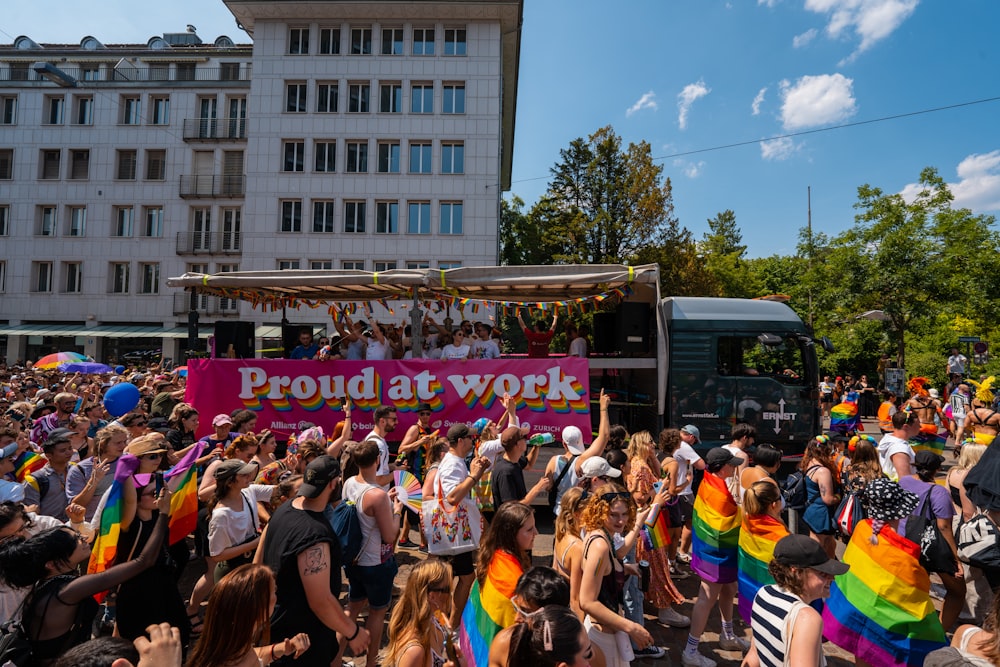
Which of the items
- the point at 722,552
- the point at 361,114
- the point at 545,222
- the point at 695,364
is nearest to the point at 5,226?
the point at 361,114

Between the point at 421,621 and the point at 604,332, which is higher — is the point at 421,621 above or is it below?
below

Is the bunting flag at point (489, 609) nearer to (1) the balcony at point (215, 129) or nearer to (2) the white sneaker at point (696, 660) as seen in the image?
(2) the white sneaker at point (696, 660)

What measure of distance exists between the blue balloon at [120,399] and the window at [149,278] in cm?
2485

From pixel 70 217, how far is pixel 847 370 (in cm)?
4127

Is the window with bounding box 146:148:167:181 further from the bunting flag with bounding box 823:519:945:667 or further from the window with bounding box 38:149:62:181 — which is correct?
the bunting flag with bounding box 823:519:945:667

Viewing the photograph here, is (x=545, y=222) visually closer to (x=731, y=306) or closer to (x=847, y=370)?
(x=847, y=370)

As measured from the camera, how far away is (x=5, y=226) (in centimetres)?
3144

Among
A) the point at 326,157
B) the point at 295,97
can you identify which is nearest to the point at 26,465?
the point at 326,157

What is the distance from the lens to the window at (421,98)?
28344mm

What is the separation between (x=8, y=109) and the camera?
105ft

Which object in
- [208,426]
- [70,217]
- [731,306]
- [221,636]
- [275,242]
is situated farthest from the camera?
[70,217]

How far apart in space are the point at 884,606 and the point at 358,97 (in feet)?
99.5

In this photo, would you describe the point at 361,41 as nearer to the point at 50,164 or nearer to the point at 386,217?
the point at 386,217

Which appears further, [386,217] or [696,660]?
[386,217]
